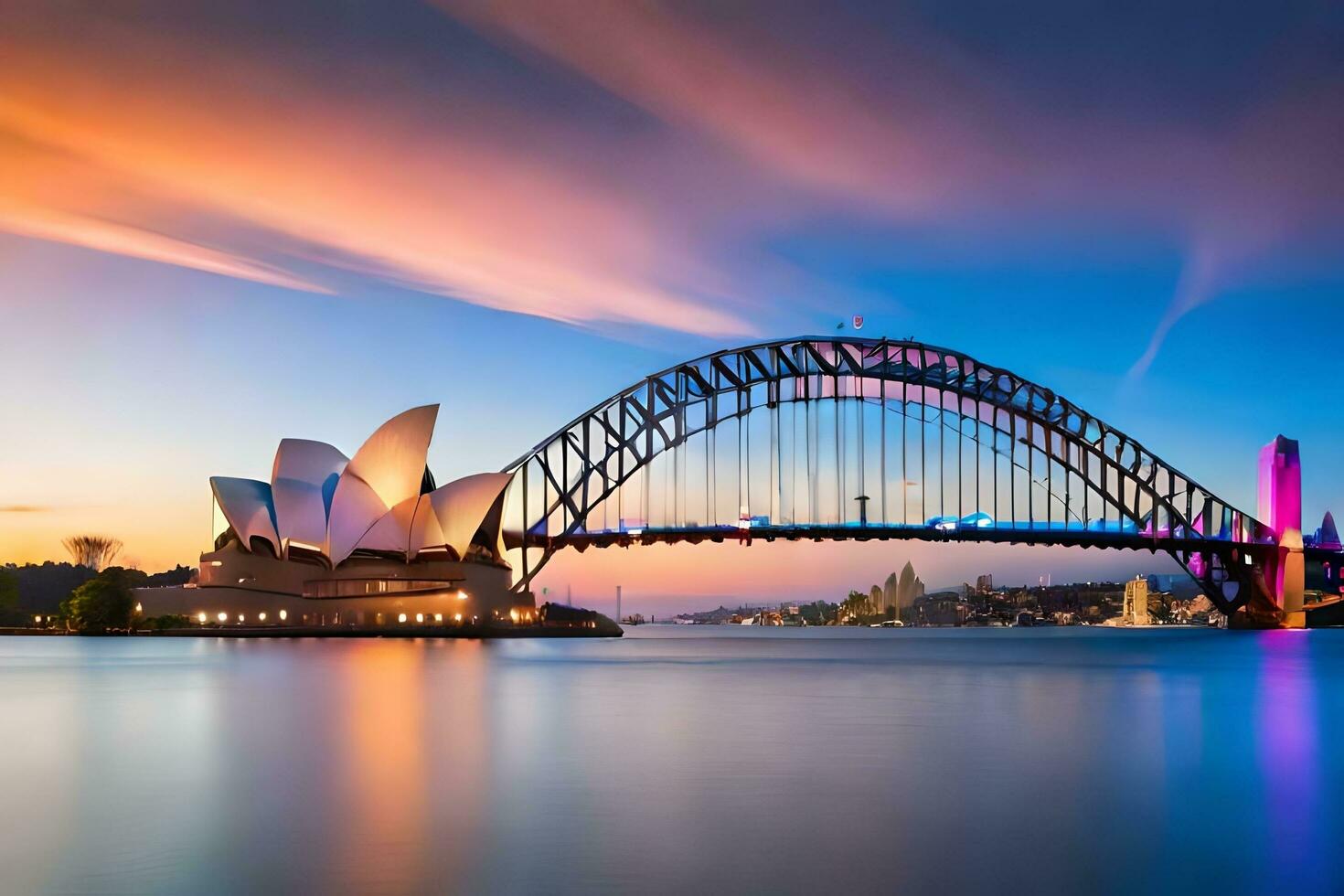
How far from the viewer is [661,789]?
15578 millimetres

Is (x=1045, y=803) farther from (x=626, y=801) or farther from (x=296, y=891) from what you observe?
(x=296, y=891)

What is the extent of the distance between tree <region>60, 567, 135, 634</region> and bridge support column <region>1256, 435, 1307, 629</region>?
76891 millimetres

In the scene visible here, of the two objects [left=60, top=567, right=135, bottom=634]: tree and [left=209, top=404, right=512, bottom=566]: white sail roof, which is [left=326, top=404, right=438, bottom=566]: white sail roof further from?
[left=60, top=567, right=135, bottom=634]: tree

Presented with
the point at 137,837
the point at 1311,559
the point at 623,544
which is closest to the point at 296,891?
the point at 137,837

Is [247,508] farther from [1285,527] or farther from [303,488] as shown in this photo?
[1285,527]

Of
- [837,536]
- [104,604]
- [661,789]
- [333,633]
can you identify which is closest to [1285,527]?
[837,536]

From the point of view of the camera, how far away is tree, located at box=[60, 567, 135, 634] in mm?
82188

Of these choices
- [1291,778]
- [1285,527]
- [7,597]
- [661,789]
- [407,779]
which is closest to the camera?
[661,789]

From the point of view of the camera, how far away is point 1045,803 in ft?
47.3

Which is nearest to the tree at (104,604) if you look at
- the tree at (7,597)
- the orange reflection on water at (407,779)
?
the tree at (7,597)

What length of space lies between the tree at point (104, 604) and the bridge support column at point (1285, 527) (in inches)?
3027

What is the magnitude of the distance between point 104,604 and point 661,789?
2960 inches

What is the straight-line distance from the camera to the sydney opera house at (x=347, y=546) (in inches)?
2943

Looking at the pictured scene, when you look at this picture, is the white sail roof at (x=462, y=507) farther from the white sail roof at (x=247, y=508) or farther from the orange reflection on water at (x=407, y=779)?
the orange reflection on water at (x=407, y=779)
